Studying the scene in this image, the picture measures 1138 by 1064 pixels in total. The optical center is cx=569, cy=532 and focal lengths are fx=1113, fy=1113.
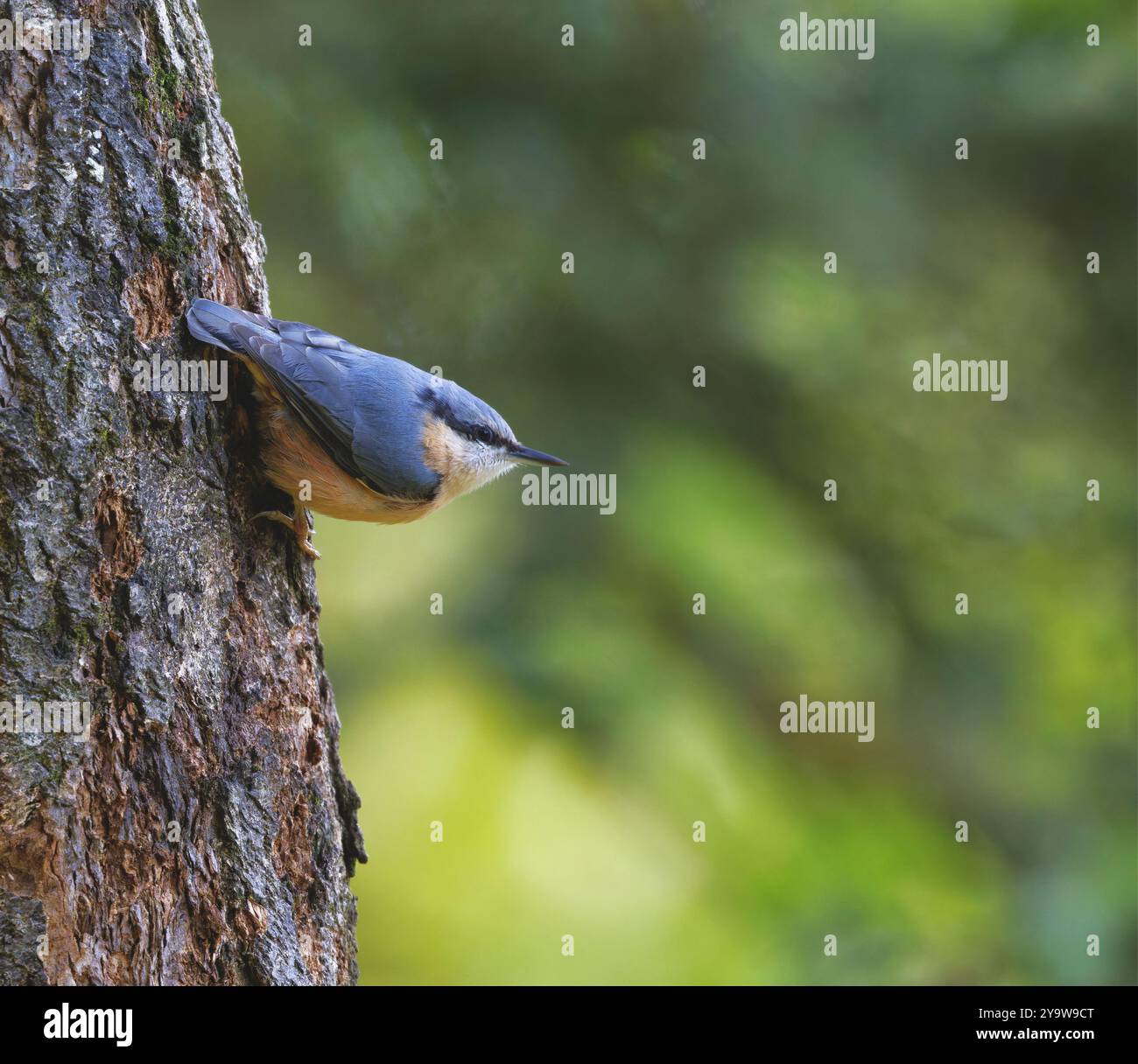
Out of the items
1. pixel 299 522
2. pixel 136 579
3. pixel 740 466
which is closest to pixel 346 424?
pixel 299 522

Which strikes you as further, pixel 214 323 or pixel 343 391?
pixel 343 391

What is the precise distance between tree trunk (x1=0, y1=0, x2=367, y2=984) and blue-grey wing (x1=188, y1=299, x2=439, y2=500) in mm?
104

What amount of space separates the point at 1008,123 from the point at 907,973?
3780 millimetres

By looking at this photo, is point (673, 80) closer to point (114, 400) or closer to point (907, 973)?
point (114, 400)

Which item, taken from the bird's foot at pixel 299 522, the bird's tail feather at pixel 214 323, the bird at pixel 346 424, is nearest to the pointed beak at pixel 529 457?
the bird at pixel 346 424

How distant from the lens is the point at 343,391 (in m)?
2.87

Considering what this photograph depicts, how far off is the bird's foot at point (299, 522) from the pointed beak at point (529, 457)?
82 centimetres

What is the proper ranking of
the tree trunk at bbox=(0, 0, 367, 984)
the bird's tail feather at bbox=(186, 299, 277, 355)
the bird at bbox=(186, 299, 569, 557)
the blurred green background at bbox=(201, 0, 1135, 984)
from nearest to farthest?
the tree trunk at bbox=(0, 0, 367, 984), the bird's tail feather at bbox=(186, 299, 277, 355), the bird at bbox=(186, 299, 569, 557), the blurred green background at bbox=(201, 0, 1135, 984)

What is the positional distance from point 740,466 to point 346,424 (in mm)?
2454

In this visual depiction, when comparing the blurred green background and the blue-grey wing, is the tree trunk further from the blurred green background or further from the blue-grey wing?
the blurred green background

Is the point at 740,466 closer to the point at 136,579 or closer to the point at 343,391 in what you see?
the point at 343,391

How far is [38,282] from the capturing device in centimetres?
219

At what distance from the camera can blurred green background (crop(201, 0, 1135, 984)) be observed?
437 centimetres

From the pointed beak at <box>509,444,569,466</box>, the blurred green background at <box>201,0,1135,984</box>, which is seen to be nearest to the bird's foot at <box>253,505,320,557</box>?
the pointed beak at <box>509,444,569,466</box>
